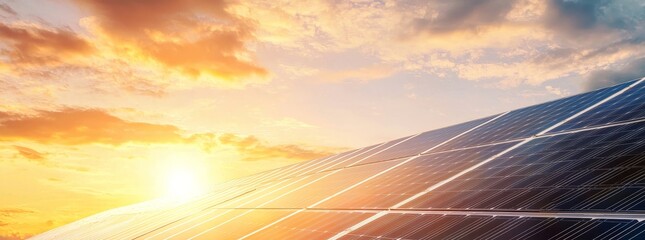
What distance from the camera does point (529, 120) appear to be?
65.3 feet

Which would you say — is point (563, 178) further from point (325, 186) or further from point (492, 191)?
point (325, 186)

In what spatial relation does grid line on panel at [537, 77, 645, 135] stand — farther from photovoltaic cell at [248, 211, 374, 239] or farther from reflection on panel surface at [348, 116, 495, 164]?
photovoltaic cell at [248, 211, 374, 239]

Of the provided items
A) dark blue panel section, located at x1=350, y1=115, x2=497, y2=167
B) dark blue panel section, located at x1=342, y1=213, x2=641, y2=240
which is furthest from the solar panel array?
dark blue panel section, located at x1=350, y1=115, x2=497, y2=167

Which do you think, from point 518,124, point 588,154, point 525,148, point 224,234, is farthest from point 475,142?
point 224,234

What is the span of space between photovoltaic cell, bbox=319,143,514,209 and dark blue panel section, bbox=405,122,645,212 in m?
1.02

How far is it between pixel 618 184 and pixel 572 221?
4.90ft

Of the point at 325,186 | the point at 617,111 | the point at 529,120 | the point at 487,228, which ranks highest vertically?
the point at 529,120

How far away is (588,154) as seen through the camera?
11.3 metres

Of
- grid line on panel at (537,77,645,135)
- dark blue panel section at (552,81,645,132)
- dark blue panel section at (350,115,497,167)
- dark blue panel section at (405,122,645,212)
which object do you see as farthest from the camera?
dark blue panel section at (350,115,497,167)

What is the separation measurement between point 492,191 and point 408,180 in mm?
4609

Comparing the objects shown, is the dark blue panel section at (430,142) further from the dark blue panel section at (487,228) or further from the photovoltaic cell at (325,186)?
the dark blue panel section at (487,228)

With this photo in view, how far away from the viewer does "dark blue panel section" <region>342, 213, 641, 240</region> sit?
706 cm

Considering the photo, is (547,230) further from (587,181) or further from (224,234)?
(224,234)

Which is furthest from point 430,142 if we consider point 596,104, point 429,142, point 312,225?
point 312,225
